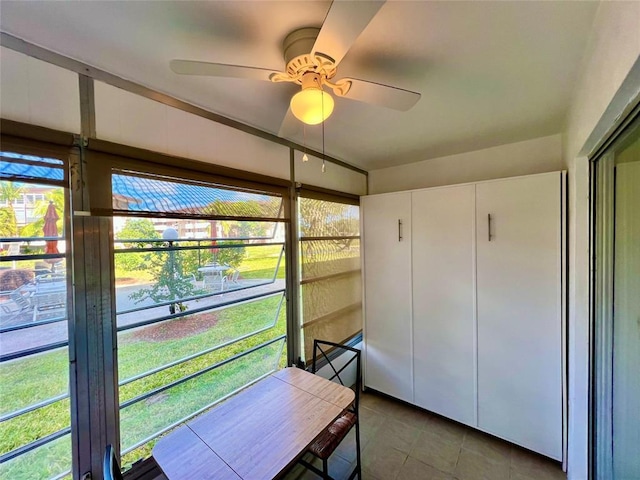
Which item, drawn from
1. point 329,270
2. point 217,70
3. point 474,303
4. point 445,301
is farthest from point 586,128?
point 329,270

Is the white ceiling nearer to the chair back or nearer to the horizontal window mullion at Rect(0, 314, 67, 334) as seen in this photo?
the horizontal window mullion at Rect(0, 314, 67, 334)

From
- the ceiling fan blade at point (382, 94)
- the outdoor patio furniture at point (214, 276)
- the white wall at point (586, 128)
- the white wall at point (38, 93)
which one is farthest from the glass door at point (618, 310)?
the white wall at point (38, 93)

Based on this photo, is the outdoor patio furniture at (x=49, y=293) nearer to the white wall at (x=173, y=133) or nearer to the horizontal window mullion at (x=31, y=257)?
the horizontal window mullion at (x=31, y=257)

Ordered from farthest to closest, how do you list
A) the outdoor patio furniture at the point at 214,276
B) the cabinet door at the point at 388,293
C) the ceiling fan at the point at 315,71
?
1. the cabinet door at the point at 388,293
2. the outdoor patio furniture at the point at 214,276
3. the ceiling fan at the point at 315,71

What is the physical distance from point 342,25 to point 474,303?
215cm

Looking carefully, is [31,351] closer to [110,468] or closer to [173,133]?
[110,468]

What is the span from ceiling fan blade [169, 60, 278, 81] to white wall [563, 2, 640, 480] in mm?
1109

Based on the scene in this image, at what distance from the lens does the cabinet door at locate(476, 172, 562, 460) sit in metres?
1.86

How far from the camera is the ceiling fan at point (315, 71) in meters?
0.87

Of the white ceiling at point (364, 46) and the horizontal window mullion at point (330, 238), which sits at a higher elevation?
the white ceiling at point (364, 46)

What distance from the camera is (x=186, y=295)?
1.60 meters

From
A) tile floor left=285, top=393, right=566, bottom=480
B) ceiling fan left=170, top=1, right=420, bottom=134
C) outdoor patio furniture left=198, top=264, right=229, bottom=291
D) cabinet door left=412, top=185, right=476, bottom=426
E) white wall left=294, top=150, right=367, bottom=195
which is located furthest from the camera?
white wall left=294, top=150, right=367, bottom=195

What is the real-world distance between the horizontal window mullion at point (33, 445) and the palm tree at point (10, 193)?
0.89 metres

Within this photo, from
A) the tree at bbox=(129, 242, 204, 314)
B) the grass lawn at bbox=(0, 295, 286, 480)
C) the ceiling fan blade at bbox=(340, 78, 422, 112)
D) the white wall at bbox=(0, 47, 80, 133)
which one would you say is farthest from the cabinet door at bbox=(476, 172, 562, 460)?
the white wall at bbox=(0, 47, 80, 133)
